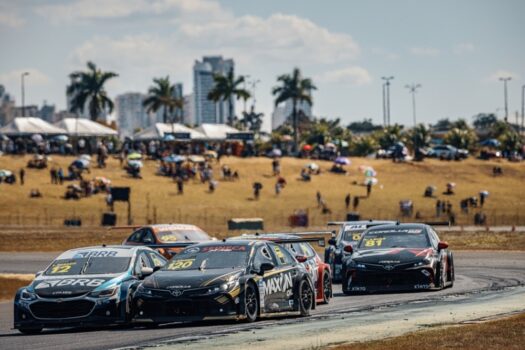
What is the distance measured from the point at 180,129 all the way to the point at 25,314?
294 feet

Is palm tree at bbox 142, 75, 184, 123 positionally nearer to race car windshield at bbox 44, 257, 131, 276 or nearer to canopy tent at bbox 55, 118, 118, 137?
canopy tent at bbox 55, 118, 118, 137

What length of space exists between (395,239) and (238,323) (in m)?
8.92

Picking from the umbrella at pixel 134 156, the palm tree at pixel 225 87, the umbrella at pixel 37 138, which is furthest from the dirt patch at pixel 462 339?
the palm tree at pixel 225 87

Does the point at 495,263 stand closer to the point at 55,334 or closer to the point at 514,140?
the point at 55,334

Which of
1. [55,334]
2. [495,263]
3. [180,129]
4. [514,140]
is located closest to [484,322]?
[55,334]

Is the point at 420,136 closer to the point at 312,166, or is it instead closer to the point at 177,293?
the point at 312,166

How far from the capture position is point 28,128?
90.1m

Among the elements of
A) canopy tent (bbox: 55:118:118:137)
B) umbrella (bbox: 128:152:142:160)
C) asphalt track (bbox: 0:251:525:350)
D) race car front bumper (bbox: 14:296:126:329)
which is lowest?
asphalt track (bbox: 0:251:525:350)

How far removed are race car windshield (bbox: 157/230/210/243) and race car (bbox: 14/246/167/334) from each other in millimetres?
12315

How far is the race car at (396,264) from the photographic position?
1013 inches

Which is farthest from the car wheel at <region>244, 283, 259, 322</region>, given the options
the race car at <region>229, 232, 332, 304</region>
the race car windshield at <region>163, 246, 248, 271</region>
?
the race car at <region>229, 232, 332, 304</region>

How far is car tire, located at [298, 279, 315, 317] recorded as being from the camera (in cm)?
2042

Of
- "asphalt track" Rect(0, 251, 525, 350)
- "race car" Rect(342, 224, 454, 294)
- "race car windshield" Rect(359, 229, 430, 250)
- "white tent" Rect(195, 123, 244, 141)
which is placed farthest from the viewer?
"white tent" Rect(195, 123, 244, 141)

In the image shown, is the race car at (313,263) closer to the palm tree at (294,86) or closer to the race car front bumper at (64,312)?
the race car front bumper at (64,312)
